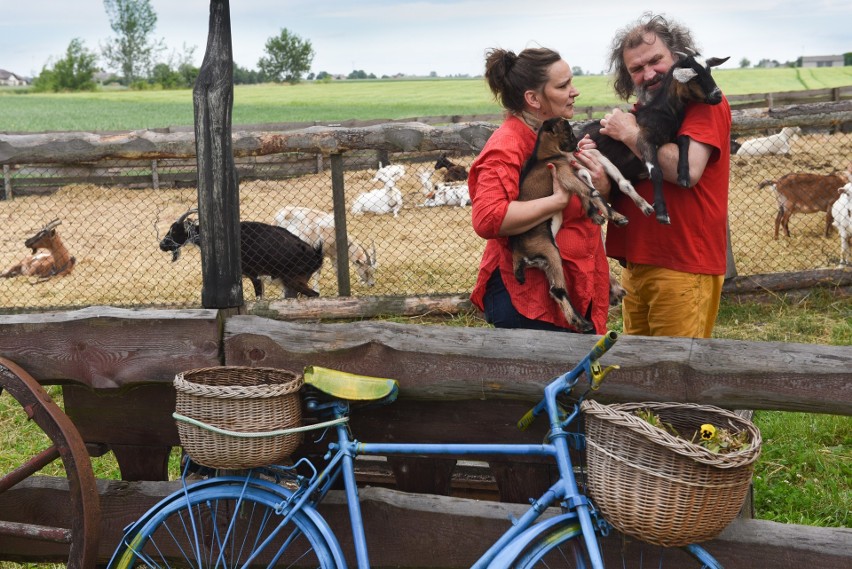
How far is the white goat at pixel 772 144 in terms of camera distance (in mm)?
13959

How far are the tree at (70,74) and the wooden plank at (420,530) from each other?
76.3m

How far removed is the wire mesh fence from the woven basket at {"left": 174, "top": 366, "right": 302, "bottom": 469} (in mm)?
4624

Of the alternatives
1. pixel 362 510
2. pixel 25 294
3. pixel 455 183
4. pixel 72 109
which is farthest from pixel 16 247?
pixel 72 109

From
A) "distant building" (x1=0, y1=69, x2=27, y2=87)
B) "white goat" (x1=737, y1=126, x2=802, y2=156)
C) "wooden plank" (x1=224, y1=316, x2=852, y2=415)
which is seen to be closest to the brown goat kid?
"wooden plank" (x1=224, y1=316, x2=852, y2=415)

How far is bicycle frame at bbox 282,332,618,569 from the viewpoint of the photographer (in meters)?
2.45

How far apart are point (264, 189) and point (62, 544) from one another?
414 inches

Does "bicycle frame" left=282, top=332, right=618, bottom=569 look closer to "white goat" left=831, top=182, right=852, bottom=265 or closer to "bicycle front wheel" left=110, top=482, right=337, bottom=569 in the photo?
"bicycle front wheel" left=110, top=482, right=337, bottom=569

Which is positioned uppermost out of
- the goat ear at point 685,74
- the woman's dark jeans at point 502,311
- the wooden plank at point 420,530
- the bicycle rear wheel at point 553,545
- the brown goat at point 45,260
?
the goat ear at point 685,74

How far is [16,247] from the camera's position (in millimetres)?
12203

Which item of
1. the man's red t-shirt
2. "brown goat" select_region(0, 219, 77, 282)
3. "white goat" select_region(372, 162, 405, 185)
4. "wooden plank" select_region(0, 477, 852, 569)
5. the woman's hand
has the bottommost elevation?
"brown goat" select_region(0, 219, 77, 282)

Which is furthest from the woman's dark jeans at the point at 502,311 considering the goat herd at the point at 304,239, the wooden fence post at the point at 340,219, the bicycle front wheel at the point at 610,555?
the wooden fence post at the point at 340,219

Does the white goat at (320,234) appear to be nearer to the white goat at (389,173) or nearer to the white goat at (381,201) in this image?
the white goat at (381,201)

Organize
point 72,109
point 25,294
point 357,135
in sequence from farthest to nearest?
1. point 72,109
2. point 25,294
3. point 357,135

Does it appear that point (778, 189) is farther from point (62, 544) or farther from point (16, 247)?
point (16, 247)
